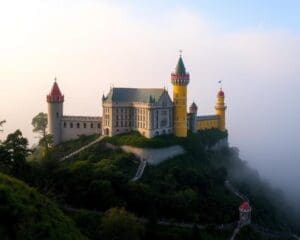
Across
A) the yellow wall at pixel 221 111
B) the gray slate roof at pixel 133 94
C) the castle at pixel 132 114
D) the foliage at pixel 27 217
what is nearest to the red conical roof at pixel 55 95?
the castle at pixel 132 114

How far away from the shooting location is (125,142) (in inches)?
2707

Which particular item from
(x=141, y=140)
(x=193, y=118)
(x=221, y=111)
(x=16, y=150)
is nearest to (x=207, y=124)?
(x=221, y=111)

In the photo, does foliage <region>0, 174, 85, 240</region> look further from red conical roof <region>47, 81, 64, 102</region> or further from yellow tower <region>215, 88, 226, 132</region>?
yellow tower <region>215, 88, 226, 132</region>

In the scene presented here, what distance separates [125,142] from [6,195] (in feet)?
122

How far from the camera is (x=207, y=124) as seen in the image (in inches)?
3575

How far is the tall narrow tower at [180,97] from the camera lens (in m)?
73.8

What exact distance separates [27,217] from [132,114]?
42.7m

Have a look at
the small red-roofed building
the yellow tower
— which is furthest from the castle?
the yellow tower

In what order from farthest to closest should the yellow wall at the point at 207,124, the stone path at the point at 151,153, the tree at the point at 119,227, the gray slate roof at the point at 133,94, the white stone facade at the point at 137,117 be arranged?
the yellow wall at the point at 207,124, the gray slate roof at the point at 133,94, the white stone facade at the point at 137,117, the stone path at the point at 151,153, the tree at the point at 119,227

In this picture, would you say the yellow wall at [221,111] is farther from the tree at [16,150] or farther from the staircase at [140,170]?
the tree at [16,150]

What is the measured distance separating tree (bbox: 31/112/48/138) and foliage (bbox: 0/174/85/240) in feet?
140

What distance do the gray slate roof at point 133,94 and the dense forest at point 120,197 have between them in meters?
5.72

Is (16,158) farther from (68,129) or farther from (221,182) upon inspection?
(221,182)

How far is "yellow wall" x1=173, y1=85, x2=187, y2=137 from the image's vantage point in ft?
243
